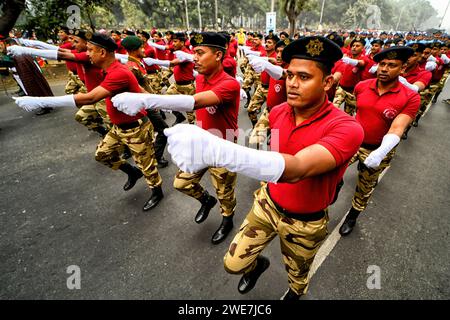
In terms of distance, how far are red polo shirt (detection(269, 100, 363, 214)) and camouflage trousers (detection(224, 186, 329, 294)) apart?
0.13 m

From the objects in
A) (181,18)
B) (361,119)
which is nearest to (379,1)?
(181,18)

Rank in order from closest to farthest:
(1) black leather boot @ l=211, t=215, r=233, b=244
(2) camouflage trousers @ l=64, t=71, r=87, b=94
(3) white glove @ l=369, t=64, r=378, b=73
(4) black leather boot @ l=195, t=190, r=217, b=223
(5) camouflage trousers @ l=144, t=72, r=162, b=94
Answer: (1) black leather boot @ l=211, t=215, r=233, b=244 → (4) black leather boot @ l=195, t=190, r=217, b=223 → (3) white glove @ l=369, t=64, r=378, b=73 → (2) camouflage trousers @ l=64, t=71, r=87, b=94 → (5) camouflage trousers @ l=144, t=72, r=162, b=94

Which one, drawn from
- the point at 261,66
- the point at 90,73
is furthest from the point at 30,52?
the point at 261,66

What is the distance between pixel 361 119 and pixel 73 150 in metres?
6.09

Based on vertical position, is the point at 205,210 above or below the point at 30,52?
below

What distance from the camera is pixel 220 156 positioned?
1.17 metres

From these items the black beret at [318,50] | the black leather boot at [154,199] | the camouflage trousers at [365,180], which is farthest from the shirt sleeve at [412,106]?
the black leather boot at [154,199]

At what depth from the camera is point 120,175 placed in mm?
4711

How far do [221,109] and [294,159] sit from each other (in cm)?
174

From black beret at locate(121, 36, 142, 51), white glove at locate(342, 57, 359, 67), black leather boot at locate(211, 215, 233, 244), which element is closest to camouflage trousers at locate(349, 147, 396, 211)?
black leather boot at locate(211, 215, 233, 244)

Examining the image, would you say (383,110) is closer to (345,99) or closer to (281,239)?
(281,239)

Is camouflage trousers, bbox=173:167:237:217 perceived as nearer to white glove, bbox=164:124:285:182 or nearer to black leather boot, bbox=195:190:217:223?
black leather boot, bbox=195:190:217:223

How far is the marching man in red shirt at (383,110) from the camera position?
8.86 ft

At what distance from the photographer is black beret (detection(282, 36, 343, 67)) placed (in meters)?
1.52
